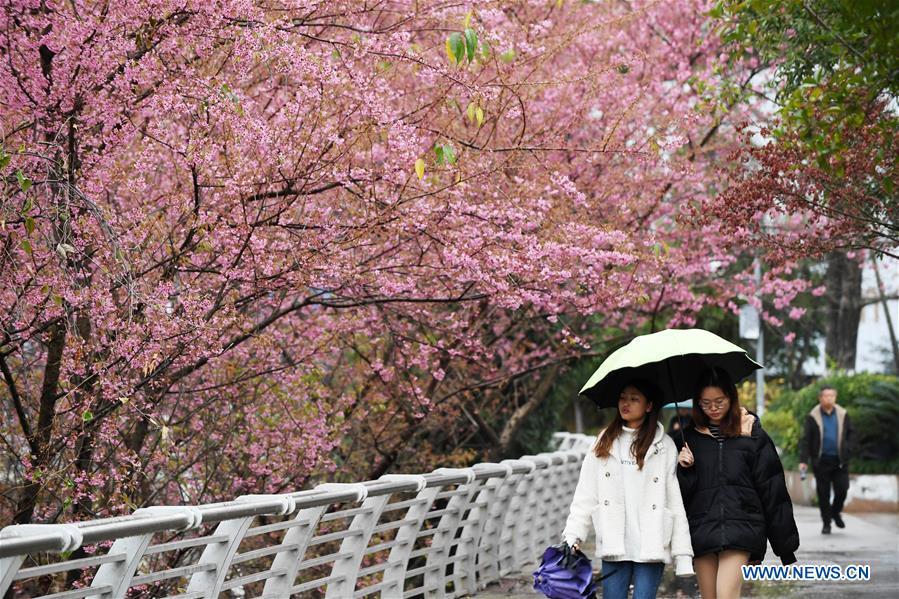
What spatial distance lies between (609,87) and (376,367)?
5114mm

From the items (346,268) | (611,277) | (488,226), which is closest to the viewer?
(346,268)

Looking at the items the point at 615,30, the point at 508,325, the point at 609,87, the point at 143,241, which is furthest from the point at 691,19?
the point at 143,241

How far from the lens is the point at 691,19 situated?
1861cm

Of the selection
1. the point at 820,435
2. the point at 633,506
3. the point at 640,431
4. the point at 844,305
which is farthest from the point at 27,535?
the point at 844,305

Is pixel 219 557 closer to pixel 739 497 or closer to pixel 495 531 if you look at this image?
pixel 739 497

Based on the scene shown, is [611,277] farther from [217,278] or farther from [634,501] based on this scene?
[634,501]

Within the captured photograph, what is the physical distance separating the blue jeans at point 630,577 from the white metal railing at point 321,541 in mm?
1732

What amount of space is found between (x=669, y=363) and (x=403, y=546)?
2.96m

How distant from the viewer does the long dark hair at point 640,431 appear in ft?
22.8

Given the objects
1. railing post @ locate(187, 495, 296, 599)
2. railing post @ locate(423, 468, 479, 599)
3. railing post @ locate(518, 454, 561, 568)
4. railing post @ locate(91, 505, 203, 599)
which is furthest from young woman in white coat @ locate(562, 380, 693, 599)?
railing post @ locate(518, 454, 561, 568)

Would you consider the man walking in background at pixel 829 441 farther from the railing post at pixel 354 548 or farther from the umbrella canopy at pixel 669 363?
the railing post at pixel 354 548

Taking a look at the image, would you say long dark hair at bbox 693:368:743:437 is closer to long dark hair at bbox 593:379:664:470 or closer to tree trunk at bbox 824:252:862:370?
long dark hair at bbox 593:379:664:470

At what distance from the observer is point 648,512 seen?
6.88 metres

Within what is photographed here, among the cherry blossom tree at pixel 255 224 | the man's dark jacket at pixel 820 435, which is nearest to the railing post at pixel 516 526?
the cherry blossom tree at pixel 255 224
